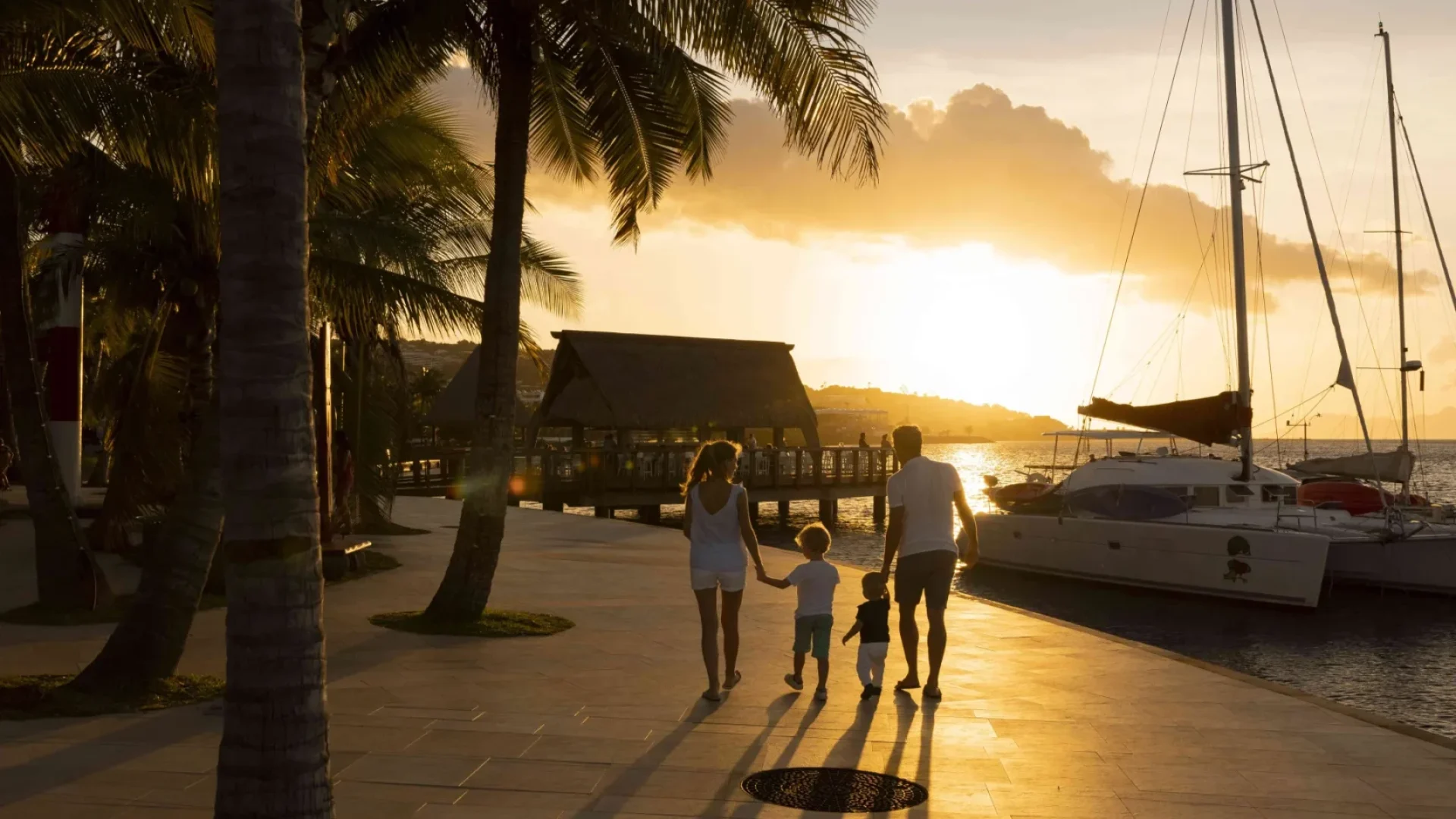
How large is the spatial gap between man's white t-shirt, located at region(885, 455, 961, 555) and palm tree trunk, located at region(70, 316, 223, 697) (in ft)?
15.5

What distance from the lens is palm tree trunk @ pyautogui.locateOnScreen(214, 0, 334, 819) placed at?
14.1 feet

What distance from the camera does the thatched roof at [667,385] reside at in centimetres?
4256

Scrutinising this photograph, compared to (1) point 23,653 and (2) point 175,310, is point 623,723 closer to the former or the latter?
(1) point 23,653

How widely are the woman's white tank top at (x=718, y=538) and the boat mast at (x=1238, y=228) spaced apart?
22.0 metres

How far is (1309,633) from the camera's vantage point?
23906mm

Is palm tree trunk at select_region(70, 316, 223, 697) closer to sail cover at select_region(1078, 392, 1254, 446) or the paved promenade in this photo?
the paved promenade

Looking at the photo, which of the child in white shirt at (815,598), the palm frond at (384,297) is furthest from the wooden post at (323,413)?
the child in white shirt at (815,598)

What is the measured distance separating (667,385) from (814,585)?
3547cm

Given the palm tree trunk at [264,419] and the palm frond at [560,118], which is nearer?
the palm tree trunk at [264,419]

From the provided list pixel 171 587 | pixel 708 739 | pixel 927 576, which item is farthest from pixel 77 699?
pixel 927 576

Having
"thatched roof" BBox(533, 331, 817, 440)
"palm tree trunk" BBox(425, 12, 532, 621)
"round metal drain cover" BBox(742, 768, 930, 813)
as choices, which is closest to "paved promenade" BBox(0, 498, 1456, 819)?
"round metal drain cover" BBox(742, 768, 930, 813)

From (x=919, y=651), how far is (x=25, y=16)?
838cm

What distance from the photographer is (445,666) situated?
10.2m

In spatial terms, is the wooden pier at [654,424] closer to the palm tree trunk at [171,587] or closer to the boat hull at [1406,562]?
the boat hull at [1406,562]
